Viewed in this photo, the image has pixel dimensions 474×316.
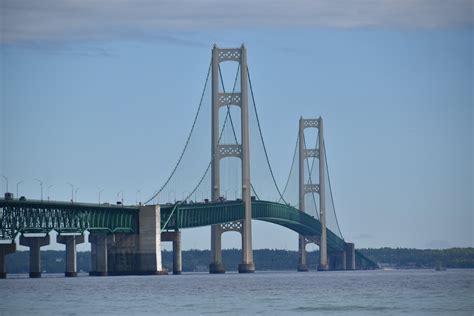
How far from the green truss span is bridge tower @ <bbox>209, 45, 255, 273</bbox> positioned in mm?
1220

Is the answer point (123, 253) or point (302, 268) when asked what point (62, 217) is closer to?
point (123, 253)

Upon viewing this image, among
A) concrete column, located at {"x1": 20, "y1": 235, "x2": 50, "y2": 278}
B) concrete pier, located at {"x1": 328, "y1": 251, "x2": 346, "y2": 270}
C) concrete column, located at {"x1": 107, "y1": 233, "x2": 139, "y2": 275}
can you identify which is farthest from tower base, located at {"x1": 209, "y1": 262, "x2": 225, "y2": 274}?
concrete pier, located at {"x1": 328, "y1": 251, "x2": 346, "y2": 270}

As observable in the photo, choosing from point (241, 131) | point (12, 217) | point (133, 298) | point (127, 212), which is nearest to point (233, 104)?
point (241, 131)

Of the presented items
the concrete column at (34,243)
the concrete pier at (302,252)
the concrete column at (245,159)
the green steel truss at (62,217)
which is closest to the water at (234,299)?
the green steel truss at (62,217)

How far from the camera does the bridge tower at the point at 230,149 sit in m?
133

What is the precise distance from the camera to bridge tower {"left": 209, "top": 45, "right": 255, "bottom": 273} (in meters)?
133

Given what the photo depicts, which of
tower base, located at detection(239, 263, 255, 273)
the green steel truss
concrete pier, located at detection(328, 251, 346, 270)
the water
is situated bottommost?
the water

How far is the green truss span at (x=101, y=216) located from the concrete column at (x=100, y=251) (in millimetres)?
787

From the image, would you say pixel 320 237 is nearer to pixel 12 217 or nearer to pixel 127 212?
pixel 127 212

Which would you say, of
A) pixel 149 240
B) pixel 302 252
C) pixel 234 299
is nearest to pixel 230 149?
pixel 149 240

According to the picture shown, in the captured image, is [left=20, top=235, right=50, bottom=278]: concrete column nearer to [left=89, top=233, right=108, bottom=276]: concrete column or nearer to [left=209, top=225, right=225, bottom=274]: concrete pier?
[left=89, top=233, right=108, bottom=276]: concrete column

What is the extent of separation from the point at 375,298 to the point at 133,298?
37.3 ft

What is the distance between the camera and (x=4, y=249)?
372 ft

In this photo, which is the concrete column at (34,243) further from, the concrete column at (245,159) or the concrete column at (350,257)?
the concrete column at (350,257)
